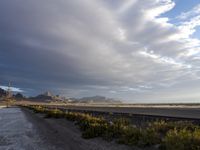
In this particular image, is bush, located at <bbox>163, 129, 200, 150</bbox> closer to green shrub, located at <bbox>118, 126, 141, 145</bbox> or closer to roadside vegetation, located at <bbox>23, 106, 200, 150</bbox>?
roadside vegetation, located at <bbox>23, 106, 200, 150</bbox>

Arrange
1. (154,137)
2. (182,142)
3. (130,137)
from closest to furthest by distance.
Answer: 1. (182,142)
2. (154,137)
3. (130,137)

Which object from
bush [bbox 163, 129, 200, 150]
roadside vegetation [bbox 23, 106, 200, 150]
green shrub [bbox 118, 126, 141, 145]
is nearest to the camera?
bush [bbox 163, 129, 200, 150]

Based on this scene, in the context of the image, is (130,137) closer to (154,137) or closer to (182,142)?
(154,137)

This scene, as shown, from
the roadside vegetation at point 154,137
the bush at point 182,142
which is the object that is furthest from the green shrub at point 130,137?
the bush at point 182,142

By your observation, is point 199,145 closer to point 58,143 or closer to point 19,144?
point 58,143

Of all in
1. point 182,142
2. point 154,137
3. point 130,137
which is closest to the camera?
point 182,142

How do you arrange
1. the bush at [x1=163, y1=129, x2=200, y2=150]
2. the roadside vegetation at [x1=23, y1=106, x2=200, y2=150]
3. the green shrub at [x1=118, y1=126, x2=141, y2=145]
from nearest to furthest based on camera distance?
the bush at [x1=163, y1=129, x2=200, y2=150] < the roadside vegetation at [x1=23, y1=106, x2=200, y2=150] < the green shrub at [x1=118, y1=126, x2=141, y2=145]

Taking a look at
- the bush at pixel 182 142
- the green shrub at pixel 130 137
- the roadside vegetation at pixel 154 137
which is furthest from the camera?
the green shrub at pixel 130 137

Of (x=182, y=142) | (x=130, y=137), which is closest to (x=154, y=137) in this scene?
(x=130, y=137)

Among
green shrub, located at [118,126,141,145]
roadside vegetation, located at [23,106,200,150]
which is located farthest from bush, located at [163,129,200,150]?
green shrub, located at [118,126,141,145]

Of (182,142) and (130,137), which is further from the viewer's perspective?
(130,137)

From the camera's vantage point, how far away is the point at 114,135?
1733 cm

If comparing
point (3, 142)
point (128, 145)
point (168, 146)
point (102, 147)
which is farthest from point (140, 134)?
point (3, 142)

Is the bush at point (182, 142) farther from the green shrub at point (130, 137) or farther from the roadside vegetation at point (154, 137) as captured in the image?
the green shrub at point (130, 137)
